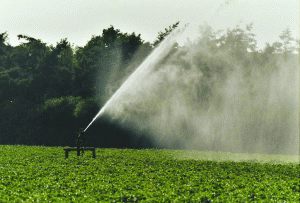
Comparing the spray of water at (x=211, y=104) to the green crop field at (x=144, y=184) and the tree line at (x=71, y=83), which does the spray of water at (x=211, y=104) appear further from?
the green crop field at (x=144, y=184)

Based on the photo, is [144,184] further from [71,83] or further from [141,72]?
[71,83]

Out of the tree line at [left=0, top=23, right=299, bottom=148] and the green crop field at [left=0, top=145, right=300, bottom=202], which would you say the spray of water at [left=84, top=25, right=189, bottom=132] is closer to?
the tree line at [left=0, top=23, right=299, bottom=148]

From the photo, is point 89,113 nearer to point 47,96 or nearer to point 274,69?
point 47,96

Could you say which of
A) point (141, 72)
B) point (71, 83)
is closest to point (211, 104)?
point (141, 72)

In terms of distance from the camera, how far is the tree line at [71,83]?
38.2 meters

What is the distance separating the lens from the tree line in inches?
1505

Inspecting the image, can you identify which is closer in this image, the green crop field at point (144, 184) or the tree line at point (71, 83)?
the green crop field at point (144, 184)

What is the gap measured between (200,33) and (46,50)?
901 inches

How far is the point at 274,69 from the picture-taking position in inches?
1471

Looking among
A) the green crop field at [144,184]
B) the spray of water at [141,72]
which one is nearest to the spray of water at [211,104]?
the spray of water at [141,72]

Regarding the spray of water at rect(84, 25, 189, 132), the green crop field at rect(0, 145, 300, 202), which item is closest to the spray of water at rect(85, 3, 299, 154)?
the spray of water at rect(84, 25, 189, 132)

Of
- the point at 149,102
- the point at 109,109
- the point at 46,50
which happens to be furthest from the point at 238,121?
the point at 46,50

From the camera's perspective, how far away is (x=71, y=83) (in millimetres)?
46625

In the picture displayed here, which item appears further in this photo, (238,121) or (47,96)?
(47,96)
